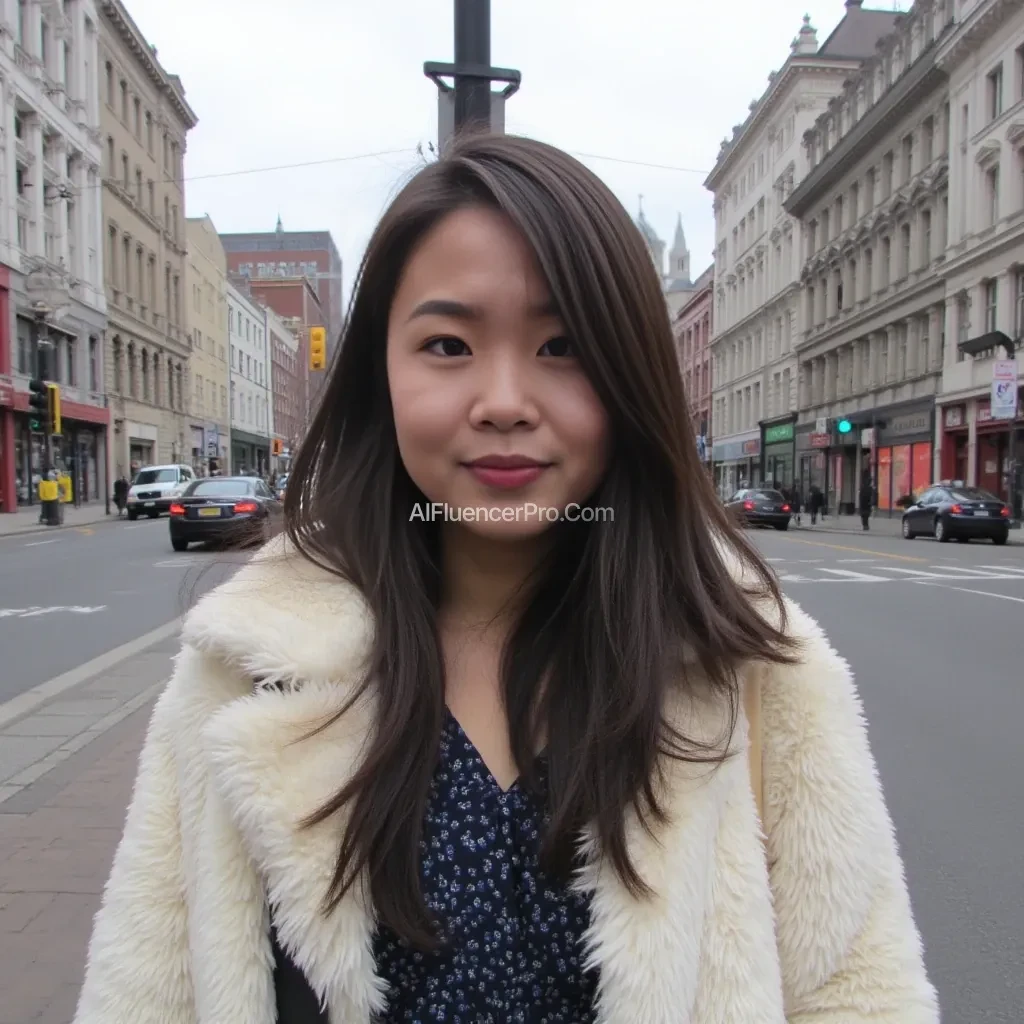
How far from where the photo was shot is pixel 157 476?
29.9 meters

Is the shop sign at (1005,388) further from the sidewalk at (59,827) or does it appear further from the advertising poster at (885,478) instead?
the sidewalk at (59,827)

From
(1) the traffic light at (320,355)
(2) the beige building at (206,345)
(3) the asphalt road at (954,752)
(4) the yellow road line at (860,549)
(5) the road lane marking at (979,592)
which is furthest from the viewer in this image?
(2) the beige building at (206,345)

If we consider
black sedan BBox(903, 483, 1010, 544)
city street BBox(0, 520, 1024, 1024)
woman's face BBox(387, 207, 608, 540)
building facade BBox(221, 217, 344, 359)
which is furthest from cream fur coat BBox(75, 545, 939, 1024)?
building facade BBox(221, 217, 344, 359)

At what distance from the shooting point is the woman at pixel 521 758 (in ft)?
3.46

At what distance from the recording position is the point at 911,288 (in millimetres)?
31969

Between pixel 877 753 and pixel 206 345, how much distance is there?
5586 cm

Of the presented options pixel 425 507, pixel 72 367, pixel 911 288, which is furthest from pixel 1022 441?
pixel 72 367

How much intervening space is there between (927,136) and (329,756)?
118 ft

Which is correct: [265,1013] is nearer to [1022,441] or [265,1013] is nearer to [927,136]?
[1022,441]

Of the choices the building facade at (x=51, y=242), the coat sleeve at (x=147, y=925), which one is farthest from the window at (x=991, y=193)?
→ the coat sleeve at (x=147, y=925)

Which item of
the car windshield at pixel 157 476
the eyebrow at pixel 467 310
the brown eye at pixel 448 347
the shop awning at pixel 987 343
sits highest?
the shop awning at pixel 987 343

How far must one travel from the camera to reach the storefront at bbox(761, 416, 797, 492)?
4472 centimetres

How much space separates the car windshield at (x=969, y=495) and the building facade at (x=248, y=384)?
4953cm

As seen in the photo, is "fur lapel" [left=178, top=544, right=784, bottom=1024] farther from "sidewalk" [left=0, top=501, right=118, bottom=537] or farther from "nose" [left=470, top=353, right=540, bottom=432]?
"sidewalk" [left=0, top=501, right=118, bottom=537]
